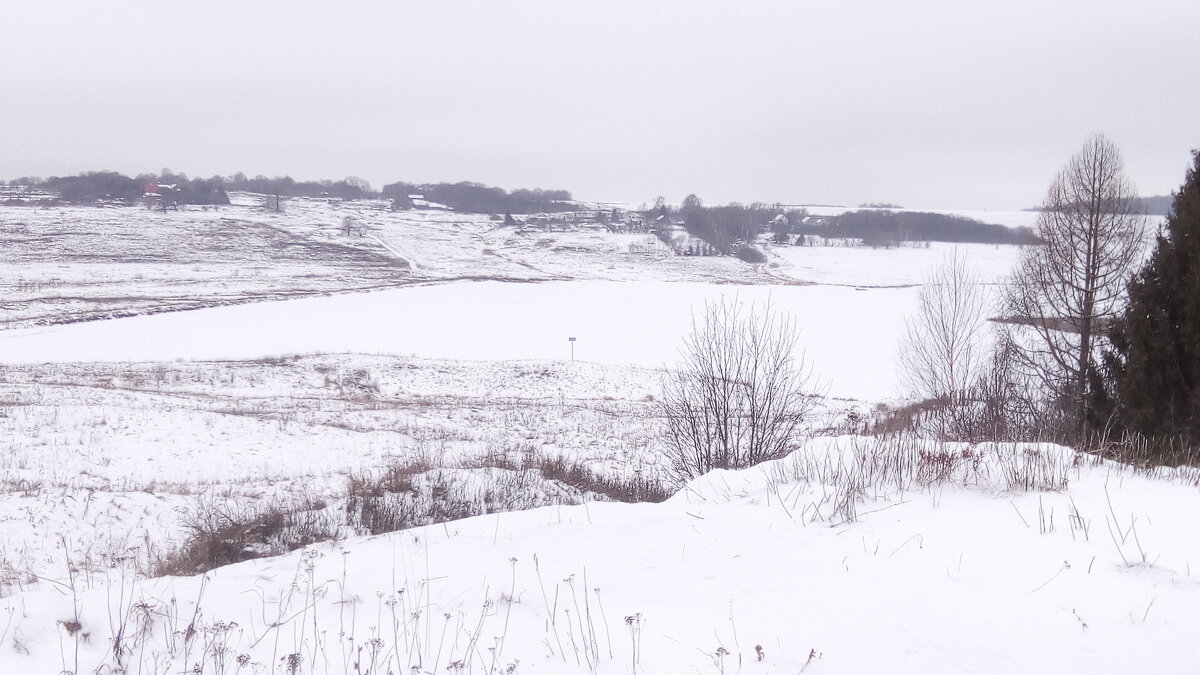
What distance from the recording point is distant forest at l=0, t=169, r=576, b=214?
113438mm

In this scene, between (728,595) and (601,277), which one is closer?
(728,595)

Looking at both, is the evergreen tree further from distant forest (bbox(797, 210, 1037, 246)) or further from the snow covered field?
distant forest (bbox(797, 210, 1037, 246))

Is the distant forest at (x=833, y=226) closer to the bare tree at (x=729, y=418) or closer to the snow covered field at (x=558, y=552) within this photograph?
the snow covered field at (x=558, y=552)

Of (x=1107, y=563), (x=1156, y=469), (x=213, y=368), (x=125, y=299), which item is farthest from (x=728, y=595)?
(x=125, y=299)

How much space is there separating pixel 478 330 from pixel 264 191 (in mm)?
139622

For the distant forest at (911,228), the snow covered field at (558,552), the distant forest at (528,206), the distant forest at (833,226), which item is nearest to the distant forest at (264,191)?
the distant forest at (528,206)

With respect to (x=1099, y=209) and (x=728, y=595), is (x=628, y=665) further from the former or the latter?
(x=1099, y=209)

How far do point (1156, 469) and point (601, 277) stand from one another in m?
65.7

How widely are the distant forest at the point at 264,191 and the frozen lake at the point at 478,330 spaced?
84923 mm

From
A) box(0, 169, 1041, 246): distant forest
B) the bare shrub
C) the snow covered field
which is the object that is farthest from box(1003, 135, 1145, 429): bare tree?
box(0, 169, 1041, 246): distant forest

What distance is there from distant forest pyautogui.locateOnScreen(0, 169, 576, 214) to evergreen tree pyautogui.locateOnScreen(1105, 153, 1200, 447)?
128 meters

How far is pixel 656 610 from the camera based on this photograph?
3732mm

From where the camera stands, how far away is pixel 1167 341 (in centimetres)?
966

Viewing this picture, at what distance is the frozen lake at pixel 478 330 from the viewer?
1246 inches
